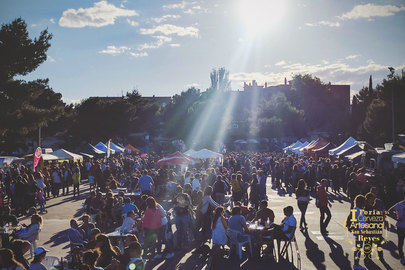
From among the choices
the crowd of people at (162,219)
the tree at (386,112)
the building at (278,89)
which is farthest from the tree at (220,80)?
the crowd of people at (162,219)

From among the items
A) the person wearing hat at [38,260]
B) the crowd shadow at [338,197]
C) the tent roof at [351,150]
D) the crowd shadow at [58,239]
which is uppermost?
the person wearing hat at [38,260]

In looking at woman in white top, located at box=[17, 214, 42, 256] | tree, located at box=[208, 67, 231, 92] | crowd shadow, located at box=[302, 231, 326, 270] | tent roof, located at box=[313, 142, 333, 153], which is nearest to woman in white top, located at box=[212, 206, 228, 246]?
crowd shadow, located at box=[302, 231, 326, 270]

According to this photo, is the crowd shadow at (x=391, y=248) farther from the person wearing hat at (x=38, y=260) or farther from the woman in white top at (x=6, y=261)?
the woman in white top at (x=6, y=261)

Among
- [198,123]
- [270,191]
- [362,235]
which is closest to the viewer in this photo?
[362,235]

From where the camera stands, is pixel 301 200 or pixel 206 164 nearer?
pixel 301 200

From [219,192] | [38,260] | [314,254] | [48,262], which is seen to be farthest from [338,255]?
[38,260]

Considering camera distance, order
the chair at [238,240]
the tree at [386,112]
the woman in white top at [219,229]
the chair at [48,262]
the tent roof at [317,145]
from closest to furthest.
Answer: the chair at [48,262] → the woman in white top at [219,229] → the chair at [238,240] → the tent roof at [317,145] → the tree at [386,112]

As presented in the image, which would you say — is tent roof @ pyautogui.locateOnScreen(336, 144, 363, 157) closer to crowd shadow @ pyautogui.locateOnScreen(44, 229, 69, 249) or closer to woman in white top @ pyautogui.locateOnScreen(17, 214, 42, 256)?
crowd shadow @ pyautogui.locateOnScreen(44, 229, 69, 249)

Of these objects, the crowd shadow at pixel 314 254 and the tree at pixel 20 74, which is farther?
the tree at pixel 20 74

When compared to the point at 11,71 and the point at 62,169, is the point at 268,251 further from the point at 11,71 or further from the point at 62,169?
the point at 11,71

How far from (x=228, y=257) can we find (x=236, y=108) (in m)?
70.8

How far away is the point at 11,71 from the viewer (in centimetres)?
2588

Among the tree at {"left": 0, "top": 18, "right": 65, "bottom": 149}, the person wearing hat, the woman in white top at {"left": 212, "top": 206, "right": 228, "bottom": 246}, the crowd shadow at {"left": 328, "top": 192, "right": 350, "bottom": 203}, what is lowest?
the crowd shadow at {"left": 328, "top": 192, "right": 350, "bottom": 203}

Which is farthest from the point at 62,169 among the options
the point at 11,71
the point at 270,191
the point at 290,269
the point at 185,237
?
the point at 290,269
